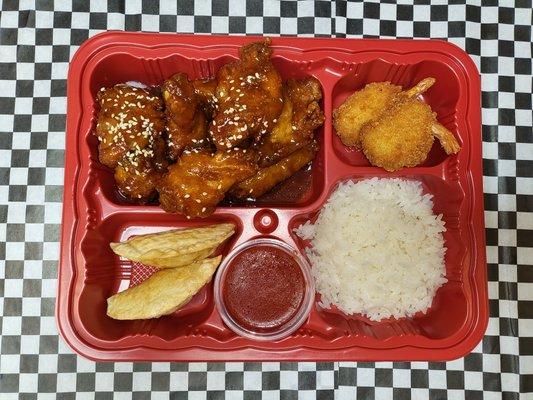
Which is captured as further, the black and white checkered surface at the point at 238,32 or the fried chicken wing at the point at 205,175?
the black and white checkered surface at the point at 238,32

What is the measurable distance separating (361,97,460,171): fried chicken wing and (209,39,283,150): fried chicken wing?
45 cm

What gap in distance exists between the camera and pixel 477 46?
2.46m

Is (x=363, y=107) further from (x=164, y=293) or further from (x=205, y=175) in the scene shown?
(x=164, y=293)

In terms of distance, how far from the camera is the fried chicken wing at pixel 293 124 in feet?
6.82

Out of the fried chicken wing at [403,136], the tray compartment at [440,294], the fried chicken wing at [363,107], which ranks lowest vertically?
the tray compartment at [440,294]

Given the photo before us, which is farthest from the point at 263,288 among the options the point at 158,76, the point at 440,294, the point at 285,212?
the point at 158,76

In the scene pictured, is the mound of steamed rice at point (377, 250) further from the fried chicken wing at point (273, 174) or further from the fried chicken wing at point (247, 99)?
the fried chicken wing at point (247, 99)

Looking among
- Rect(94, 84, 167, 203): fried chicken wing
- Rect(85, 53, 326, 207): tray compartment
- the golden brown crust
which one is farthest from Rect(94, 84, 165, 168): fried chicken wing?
the golden brown crust

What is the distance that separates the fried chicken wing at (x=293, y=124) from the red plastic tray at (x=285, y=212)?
0.09 m

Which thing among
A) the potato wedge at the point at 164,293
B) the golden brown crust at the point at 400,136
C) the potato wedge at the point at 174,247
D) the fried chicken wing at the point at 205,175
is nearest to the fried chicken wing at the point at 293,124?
the fried chicken wing at the point at 205,175

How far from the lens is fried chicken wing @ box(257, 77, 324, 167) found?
81.9 inches

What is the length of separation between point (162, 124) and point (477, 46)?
152 cm

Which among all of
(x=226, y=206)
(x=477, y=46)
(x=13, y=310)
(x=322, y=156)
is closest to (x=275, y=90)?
(x=322, y=156)

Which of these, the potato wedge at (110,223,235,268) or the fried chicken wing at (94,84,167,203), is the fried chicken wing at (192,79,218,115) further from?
the potato wedge at (110,223,235,268)
